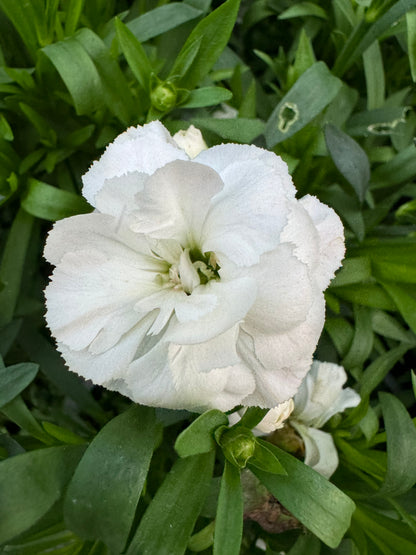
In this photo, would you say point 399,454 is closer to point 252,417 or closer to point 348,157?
point 252,417

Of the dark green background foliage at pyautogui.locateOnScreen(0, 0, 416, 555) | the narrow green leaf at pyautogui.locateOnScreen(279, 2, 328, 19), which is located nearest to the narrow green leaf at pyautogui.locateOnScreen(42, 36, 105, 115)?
the dark green background foliage at pyautogui.locateOnScreen(0, 0, 416, 555)

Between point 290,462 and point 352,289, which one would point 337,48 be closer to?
point 352,289

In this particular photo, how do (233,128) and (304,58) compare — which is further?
(304,58)

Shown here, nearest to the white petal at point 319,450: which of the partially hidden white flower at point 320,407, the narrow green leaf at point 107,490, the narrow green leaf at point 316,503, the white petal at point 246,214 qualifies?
the partially hidden white flower at point 320,407

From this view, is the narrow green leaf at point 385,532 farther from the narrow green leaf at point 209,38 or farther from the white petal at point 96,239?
the narrow green leaf at point 209,38

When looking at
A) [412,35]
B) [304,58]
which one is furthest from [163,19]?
[412,35]

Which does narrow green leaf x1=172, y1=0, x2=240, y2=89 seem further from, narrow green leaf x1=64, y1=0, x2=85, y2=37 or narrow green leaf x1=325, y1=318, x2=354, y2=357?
narrow green leaf x1=325, y1=318, x2=354, y2=357
